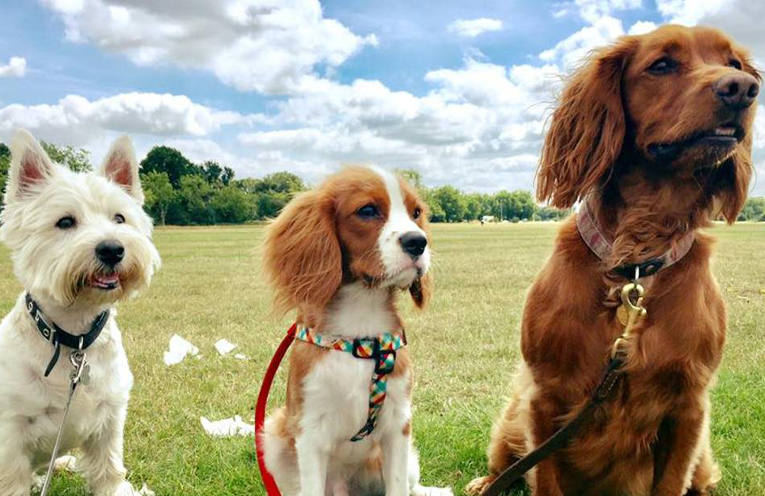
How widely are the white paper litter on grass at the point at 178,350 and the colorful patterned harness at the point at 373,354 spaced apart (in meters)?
4.24

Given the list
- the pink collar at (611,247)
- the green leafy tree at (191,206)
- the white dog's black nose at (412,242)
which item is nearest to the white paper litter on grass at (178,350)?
the white dog's black nose at (412,242)

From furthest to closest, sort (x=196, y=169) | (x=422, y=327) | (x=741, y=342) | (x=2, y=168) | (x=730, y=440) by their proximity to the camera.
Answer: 1. (x=196, y=169)
2. (x=2, y=168)
3. (x=422, y=327)
4. (x=741, y=342)
5. (x=730, y=440)

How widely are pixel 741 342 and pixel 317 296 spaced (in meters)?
6.35

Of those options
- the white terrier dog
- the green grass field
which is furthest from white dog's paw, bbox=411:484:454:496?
the white terrier dog

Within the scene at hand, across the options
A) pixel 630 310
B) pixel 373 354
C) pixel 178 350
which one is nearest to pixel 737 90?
pixel 630 310

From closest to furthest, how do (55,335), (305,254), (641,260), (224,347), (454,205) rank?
(641,260)
(305,254)
(55,335)
(224,347)
(454,205)

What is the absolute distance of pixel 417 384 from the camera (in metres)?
5.91

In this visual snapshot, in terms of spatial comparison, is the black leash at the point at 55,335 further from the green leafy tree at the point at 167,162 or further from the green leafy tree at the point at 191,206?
the green leafy tree at the point at 167,162

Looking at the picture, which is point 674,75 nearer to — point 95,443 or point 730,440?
point 730,440

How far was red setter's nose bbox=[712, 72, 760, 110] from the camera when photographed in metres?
2.48

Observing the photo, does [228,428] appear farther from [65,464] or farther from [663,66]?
[663,66]

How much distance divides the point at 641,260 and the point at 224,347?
18.1 ft

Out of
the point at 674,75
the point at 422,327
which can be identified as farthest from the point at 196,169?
the point at 674,75

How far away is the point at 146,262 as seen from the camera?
11.2ft
